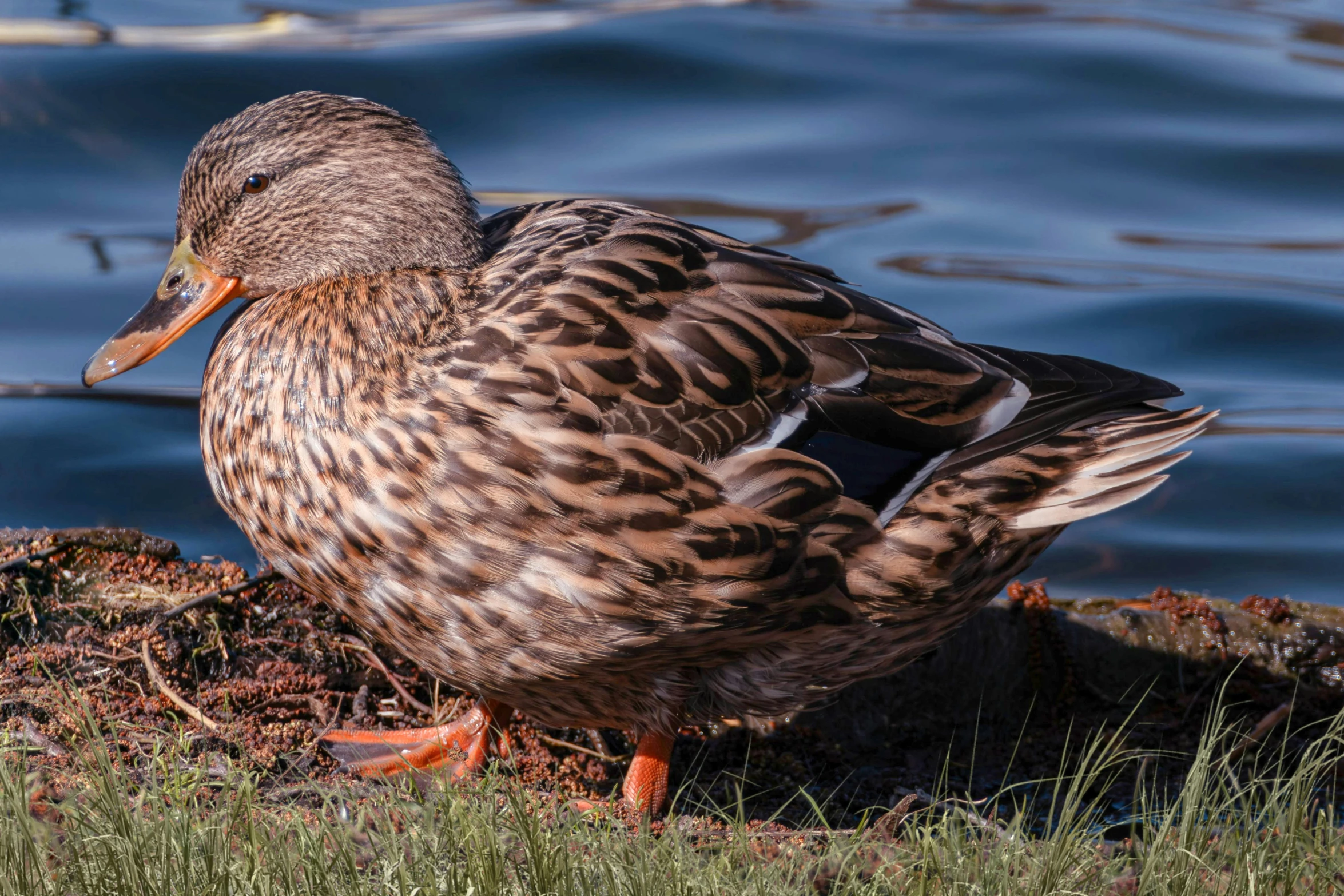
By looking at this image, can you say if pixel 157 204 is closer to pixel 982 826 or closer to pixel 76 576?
pixel 76 576

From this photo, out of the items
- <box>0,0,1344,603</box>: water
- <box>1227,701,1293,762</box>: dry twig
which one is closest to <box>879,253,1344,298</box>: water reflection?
<box>0,0,1344,603</box>: water

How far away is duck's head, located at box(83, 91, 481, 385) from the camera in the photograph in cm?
358

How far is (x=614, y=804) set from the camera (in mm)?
3389

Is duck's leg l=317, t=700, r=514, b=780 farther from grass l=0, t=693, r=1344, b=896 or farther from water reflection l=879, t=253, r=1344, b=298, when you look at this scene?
water reflection l=879, t=253, r=1344, b=298

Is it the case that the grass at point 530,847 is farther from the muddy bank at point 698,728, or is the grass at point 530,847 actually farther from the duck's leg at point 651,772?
the duck's leg at point 651,772

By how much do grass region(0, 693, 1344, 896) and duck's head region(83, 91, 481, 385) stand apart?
49.9 inches

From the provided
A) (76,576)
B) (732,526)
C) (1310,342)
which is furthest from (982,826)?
(1310,342)

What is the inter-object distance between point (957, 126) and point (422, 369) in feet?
25.0

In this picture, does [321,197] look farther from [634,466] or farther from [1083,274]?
[1083,274]

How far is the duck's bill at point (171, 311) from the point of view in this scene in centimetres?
371

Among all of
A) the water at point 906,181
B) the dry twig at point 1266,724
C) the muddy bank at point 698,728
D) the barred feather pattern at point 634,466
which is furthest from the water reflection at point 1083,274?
the barred feather pattern at point 634,466

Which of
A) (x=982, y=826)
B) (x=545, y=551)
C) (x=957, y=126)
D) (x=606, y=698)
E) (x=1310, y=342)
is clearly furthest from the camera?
(x=957, y=126)

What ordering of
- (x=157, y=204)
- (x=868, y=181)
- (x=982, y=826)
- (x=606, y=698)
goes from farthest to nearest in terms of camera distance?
1. (x=868, y=181)
2. (x=157, y=204)
3. (x=606, y=698)
4. (x=982, y=826)

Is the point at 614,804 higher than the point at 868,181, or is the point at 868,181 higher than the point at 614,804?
the point at 868,181
